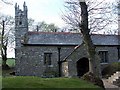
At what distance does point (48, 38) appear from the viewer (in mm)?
33375

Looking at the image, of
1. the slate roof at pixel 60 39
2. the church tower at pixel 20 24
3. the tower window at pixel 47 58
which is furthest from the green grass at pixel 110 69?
the church tower at pixel 20 24

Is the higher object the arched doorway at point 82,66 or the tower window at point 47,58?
the tower window at point 47,58

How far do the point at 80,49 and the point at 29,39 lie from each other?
22.5 feet

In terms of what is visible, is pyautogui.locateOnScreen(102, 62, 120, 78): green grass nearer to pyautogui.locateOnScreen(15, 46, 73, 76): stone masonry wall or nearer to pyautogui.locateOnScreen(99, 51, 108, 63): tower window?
pyautogui.locateOnScreen(99, 51, 108, 63): tower window

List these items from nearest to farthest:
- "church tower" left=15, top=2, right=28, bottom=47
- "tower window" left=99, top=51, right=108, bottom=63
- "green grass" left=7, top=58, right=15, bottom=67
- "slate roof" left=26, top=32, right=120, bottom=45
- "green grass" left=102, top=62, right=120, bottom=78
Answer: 1. "green grass" left=102, top=62, right=120, bottom=78
2. "slate roof" left=26, top=32, right=120, bottom=45
3. "church tower" left=15, top=2, right=28, bottom=47
4. "tower window" left=99, top=51, right=108, bottom=63
5. "green grass" left=7, top=58, right=15, bottom=67

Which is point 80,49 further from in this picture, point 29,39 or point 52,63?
point 29,39

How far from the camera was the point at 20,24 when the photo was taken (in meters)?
34.3

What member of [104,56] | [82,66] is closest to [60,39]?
[82,66]

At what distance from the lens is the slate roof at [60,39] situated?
32.6m

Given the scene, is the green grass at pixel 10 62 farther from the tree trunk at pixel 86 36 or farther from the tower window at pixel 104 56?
the tree trunk at pixel 86 36

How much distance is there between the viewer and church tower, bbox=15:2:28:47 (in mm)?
33094

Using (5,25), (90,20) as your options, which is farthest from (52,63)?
(5,25)

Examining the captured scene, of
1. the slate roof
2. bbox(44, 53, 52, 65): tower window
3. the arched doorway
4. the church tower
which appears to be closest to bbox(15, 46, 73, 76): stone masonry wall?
bbox(44, 53, 52, 65): tower window

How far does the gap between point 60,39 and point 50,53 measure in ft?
8.15
